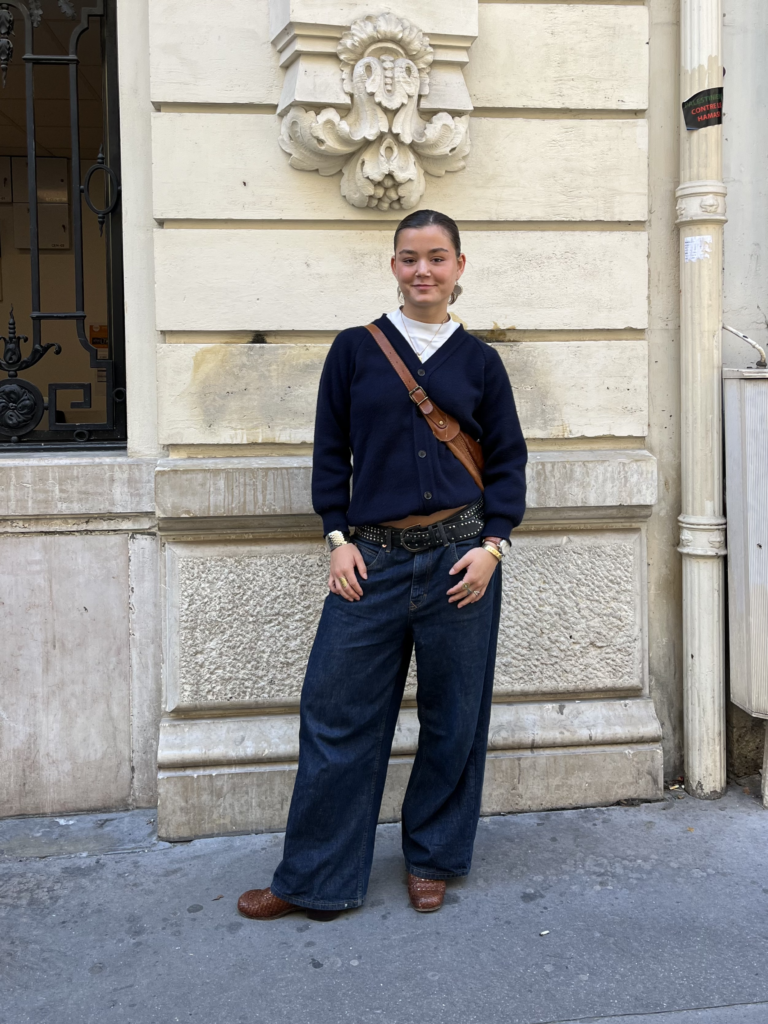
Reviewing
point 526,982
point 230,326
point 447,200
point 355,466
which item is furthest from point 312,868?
point 447,200

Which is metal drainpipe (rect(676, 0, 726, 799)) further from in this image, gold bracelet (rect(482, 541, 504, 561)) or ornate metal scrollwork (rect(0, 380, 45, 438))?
ornate metal scrollwork (rect(0, 380, 45, 438))

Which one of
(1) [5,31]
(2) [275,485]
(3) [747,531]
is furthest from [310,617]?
(1) [5,31]

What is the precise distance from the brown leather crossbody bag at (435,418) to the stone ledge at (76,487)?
111cm

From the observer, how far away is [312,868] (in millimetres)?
2996

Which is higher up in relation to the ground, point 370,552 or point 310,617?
point 370,552

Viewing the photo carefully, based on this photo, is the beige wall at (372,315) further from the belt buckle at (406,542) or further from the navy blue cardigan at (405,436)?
the belt buckle at (406,542)

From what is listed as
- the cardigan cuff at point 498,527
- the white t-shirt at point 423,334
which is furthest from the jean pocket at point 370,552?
the white t-shirt at point 423,334

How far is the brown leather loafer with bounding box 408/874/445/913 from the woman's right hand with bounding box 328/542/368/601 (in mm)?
908

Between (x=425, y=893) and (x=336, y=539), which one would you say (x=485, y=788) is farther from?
(x=336, y=539)

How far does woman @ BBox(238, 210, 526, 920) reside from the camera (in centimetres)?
292

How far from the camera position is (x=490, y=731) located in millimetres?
3760

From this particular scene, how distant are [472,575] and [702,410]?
1402 millimetres

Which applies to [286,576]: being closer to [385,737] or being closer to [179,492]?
[179,492]

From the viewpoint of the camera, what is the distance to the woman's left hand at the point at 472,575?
9.52 feet
